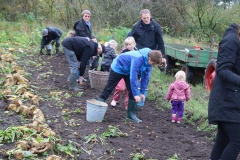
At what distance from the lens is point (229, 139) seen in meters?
3.95

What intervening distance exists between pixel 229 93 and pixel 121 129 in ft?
8.14

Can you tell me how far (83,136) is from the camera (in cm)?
519

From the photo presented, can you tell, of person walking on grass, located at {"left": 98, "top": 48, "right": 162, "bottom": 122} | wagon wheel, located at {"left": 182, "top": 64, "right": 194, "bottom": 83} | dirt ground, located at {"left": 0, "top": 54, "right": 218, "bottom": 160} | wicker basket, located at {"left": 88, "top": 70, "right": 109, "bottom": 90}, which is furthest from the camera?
wagon wheel, located at {"left": 182, "top": 64, "right": 194, "bottom": 83}

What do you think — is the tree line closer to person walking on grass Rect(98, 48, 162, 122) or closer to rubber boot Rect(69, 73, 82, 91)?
rubber boot Rect(69, 73, 82, 91)

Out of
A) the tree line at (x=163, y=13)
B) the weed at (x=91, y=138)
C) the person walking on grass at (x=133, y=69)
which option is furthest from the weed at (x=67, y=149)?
the tree line at (x=163, y=13)

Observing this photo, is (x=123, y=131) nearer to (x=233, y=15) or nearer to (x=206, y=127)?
(x=206, y=127)

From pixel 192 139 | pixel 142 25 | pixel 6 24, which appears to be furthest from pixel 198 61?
pixel 6 24

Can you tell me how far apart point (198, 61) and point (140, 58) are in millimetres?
4861

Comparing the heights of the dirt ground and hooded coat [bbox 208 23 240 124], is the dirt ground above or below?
below

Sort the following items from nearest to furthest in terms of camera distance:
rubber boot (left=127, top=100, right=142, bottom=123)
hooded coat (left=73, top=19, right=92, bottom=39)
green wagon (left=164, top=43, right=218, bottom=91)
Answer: rubber boot (left=127, top=100, right=142, bottom=123), hooded coat (left=73, top=19, right=92, bottom=39), green wagon (left=164, top=43, right=218, bottom=91)

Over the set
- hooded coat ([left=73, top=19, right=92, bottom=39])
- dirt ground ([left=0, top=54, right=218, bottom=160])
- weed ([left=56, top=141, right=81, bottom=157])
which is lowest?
dirt ground ([left=0, top=54, right=218, bottom=160])

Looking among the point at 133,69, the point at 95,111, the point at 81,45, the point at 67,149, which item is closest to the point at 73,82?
the point at 81,45

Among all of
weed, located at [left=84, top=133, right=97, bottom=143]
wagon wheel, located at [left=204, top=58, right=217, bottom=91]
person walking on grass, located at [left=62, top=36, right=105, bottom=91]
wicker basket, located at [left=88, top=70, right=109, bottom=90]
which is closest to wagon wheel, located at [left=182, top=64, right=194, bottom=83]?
wagon wheel, located at [left=204, top=58, right=217, bottom=91]

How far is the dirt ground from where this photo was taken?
4906mm
